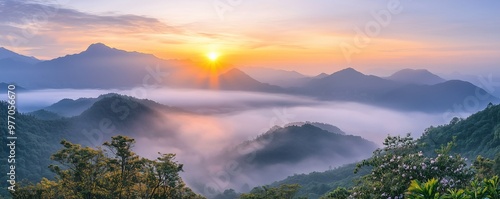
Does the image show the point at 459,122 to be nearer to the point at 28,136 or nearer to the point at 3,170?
the point at 3,170

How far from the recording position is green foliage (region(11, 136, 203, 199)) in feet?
74.8

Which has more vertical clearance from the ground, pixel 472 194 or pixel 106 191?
pixel 472 194

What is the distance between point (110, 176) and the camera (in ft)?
79.8

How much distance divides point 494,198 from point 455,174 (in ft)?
23.8

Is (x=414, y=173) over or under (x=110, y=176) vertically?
over

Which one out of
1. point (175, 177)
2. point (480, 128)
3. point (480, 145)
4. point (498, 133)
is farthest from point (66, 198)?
point (480, 128)

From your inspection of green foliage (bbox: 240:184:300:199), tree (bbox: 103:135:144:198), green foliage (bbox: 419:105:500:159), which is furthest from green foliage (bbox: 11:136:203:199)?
green foliage (bbox: 419:105:500:159)

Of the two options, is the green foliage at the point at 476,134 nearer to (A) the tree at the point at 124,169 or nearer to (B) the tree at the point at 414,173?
(B) the tree at the point at 414,173

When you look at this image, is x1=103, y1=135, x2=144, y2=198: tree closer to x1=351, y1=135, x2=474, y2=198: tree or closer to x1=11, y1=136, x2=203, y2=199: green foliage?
x1=11, y1=136, x2=203, y2=199: green foliage

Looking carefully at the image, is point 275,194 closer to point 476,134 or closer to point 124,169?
point 124,169

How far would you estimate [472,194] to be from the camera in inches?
334

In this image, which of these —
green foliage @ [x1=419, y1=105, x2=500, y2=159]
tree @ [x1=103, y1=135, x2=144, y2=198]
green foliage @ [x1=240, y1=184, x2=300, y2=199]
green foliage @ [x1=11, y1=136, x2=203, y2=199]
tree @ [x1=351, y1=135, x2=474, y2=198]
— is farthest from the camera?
green foliage @ [x1=419, y1=105, x2=500, y2=159]

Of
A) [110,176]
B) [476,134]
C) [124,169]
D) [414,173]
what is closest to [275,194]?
[124,169]

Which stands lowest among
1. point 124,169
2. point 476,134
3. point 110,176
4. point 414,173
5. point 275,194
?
point 275,194
